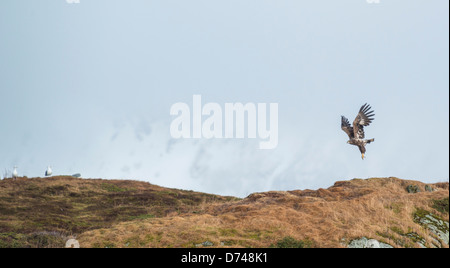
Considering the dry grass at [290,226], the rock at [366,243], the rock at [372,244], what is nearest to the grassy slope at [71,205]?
the dry grass at [290,226]

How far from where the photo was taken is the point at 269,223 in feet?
69.0

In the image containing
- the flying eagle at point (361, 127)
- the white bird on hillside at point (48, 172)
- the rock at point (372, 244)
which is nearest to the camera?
the rock at point (372, 244)

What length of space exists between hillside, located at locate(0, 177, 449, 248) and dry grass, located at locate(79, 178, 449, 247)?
4 centimetres

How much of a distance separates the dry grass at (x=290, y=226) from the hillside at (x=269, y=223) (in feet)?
0.14

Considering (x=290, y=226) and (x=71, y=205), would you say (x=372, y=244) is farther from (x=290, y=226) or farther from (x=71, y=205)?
(x=71, y=205)

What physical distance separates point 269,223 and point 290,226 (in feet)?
3.67

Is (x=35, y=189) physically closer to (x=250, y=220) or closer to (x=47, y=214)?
(x=47, y=214)

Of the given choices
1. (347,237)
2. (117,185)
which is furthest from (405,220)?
(117,185)

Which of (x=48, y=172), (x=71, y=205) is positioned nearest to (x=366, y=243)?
(x=71, y=205)

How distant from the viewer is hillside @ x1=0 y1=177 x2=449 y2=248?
62.3ft

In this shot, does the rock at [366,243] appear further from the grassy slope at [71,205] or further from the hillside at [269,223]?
the grassy slope at [71,205]

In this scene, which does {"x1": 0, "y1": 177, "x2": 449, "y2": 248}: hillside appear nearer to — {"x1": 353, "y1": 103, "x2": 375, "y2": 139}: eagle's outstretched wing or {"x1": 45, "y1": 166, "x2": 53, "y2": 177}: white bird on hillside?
{"x1": 353, "y1": 103, "x2": 375, "y2": 139}: eagle's outstretched wing

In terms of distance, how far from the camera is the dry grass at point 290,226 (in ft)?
62.1

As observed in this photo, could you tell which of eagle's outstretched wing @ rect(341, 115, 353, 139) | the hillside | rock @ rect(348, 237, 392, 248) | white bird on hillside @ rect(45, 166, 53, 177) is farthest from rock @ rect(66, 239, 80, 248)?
white bird on hillside @ rect(45, 166, 53, 177)
